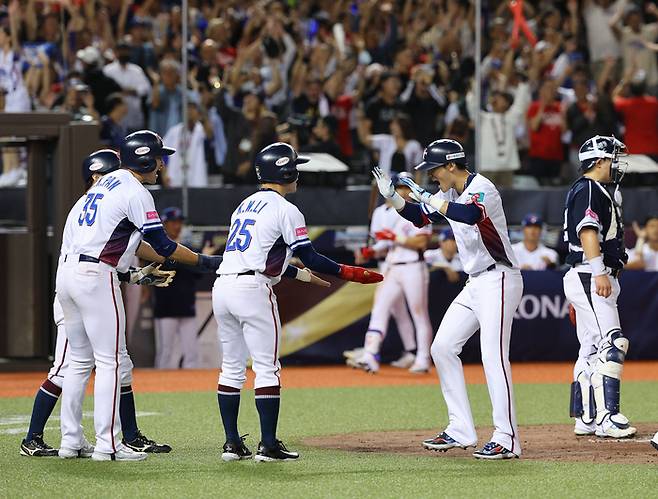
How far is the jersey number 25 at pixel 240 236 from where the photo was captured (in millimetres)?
8000

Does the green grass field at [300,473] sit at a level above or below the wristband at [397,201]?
below

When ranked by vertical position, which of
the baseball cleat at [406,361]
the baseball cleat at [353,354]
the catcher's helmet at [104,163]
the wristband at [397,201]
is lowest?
the baseball cleat at [406,361]

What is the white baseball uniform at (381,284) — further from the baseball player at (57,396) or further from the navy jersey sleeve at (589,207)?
the baseball player at (57,396)

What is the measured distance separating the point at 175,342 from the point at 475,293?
759cm

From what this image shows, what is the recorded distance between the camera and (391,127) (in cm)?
1703

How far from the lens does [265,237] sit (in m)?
7.96

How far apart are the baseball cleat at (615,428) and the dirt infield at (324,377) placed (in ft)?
14.9

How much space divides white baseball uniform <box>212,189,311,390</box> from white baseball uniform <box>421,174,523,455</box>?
43.5 inches

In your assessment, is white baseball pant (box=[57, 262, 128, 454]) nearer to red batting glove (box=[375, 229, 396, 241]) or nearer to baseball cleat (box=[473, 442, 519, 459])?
baseball cleat (box=[473, 442, 519, 459])

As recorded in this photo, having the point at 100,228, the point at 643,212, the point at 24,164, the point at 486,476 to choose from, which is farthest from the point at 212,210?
the point at 486,476

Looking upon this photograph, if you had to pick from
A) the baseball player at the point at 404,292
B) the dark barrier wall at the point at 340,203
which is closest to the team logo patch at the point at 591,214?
the baseball player at the point at 404,292

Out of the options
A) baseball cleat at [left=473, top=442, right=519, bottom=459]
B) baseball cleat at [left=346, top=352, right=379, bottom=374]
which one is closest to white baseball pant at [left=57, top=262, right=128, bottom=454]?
baseball cleat at [left=473, top=442, right=519, bottom=459]

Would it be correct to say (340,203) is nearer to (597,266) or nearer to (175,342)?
(175,342)

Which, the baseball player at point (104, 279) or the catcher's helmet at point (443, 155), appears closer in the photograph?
the baseball player at point (104, 279)
